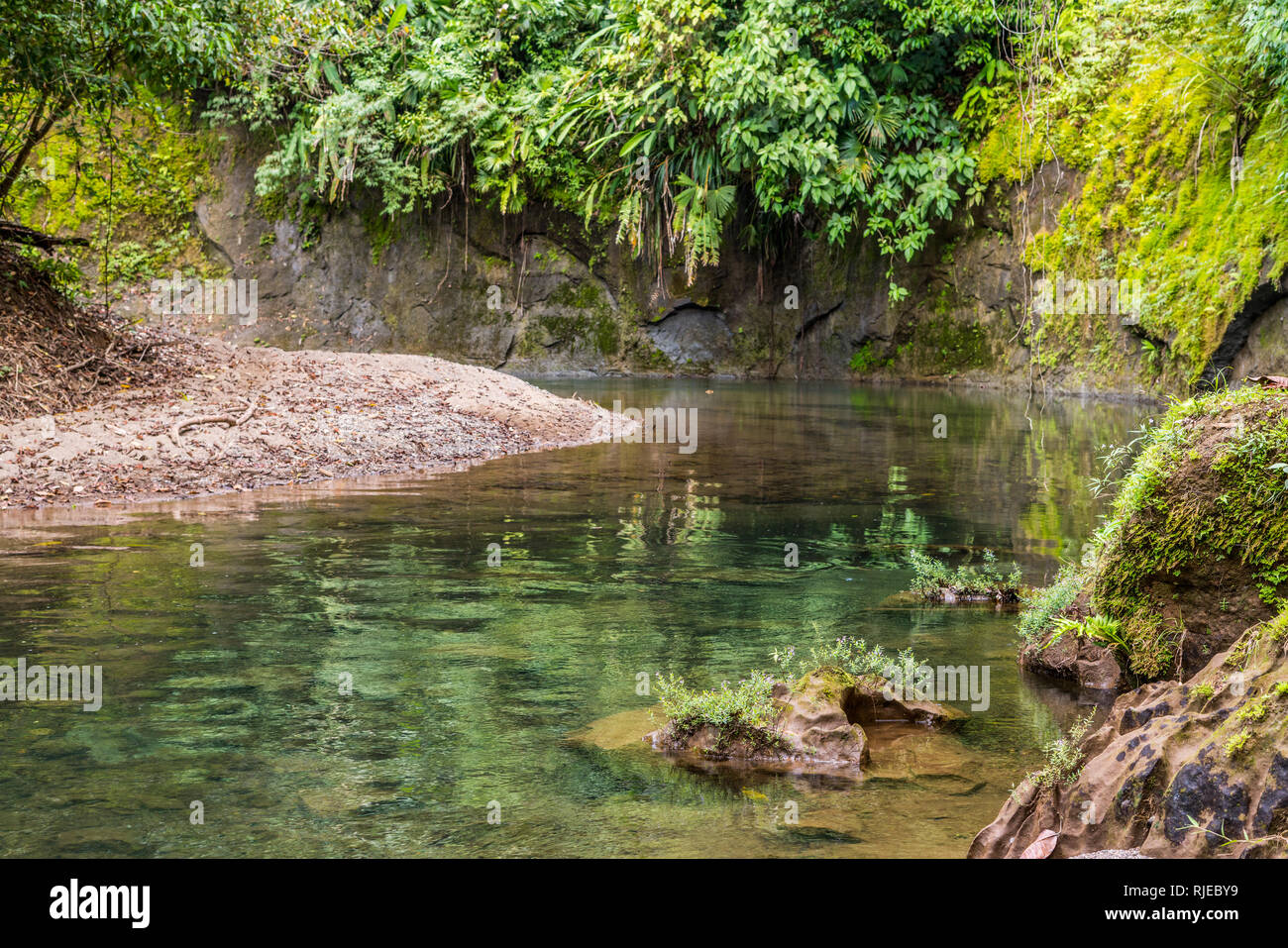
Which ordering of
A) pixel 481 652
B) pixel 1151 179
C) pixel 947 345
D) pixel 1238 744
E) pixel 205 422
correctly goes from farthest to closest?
1. pixel 947 345
2. pixel 1151 179
3. pixel 205 422
4. pixel 481 652
5. pixel 1238 744

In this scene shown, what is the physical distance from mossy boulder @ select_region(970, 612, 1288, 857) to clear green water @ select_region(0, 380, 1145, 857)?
378 mm

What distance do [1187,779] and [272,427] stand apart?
9.68m

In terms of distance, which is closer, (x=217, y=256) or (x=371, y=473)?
(x=371, y=473)

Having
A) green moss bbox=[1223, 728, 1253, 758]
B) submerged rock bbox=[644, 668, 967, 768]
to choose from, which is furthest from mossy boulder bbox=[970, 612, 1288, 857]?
submerged rock bbox=[644, 668, 967, 768]

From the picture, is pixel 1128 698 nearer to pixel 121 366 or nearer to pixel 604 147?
pixel 121 366

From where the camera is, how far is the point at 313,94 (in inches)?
949

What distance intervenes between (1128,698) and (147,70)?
38.0 feet

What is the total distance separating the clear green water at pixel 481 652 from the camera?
11.7ft

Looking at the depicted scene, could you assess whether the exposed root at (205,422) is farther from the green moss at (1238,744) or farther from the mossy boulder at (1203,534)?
the green moss at (1238,744)

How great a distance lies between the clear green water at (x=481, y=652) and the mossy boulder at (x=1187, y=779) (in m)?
0.38

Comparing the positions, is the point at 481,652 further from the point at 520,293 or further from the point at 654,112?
the point at 520,293

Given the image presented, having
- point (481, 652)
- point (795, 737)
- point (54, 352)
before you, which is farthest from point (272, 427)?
point (795, 737)

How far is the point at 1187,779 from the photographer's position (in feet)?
9.62
